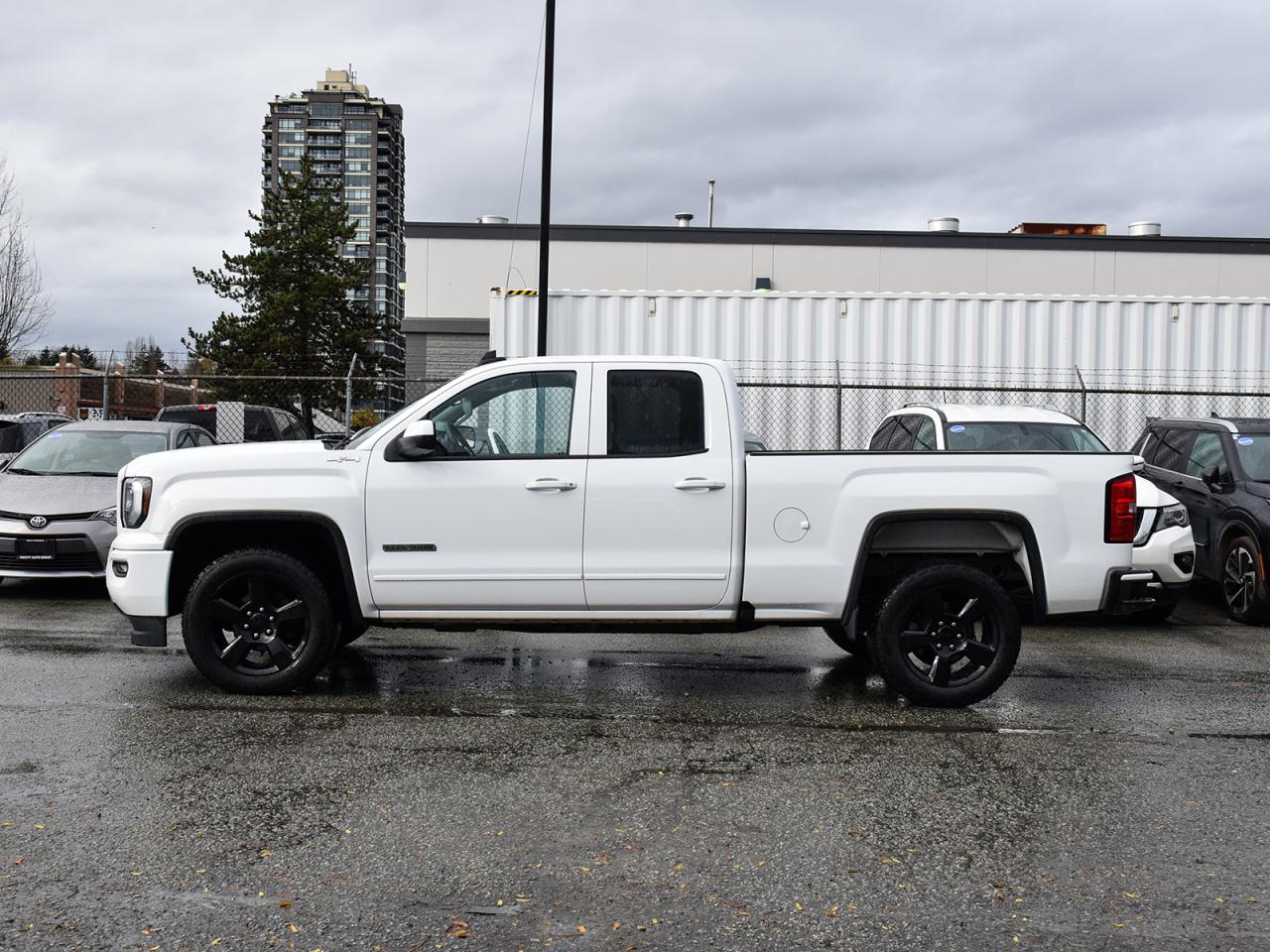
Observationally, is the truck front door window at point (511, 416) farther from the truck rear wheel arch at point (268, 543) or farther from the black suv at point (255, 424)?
the black suv at point (255, 424)

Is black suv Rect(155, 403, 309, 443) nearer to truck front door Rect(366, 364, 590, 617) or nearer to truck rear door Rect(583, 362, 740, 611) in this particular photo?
truck front door Rect(366, 364, 590, 617)

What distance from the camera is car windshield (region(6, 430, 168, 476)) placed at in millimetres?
11156

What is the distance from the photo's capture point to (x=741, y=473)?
6344mm

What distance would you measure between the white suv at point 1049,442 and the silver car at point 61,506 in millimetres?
6911

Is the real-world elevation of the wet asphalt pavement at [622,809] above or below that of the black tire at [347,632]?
below

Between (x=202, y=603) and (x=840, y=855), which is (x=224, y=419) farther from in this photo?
(x=840, y=855)

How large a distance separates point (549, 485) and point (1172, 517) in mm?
5580

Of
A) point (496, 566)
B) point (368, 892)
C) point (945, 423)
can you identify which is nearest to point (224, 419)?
point (945, 423)

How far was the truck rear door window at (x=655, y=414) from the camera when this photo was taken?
6.41 metres

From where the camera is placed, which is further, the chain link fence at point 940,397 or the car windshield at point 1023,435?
the chain link fence at point 940,397

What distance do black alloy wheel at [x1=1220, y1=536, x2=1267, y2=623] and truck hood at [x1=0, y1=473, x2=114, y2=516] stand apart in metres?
9.59

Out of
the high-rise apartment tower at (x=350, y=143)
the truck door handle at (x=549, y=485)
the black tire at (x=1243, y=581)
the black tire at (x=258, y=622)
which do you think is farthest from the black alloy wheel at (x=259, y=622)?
the high-rise apartment tower at (x=350, y=143)

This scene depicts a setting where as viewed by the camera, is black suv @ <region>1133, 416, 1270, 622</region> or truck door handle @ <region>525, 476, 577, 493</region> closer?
truck door handle @ <region>525, 476, 577, 493</region>

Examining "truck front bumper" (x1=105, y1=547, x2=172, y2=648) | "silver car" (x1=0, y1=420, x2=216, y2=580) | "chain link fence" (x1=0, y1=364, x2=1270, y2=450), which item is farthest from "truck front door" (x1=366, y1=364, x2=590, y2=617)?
"chain link fence" (x1=0, y1=364, x2=1270, y2=450)
